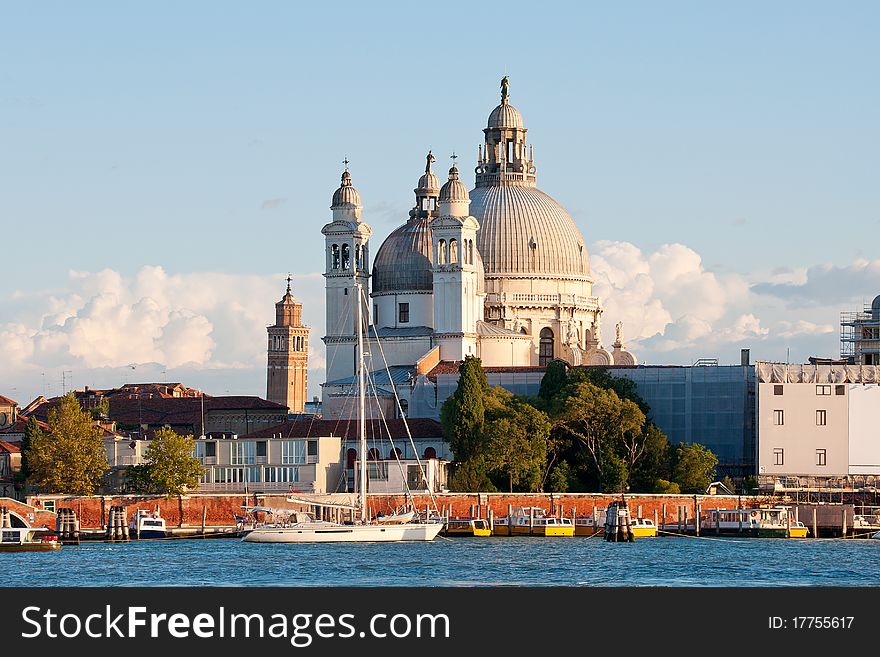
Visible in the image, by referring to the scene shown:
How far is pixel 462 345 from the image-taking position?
98500 mm

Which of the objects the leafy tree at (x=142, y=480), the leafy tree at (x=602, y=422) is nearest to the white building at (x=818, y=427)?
the leafy tree at (x=602, y=422)

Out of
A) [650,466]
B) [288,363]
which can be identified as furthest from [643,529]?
[288,363]

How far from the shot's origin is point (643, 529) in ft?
→ 254

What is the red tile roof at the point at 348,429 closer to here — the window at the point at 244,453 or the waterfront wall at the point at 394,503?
the window at the point at 244,453

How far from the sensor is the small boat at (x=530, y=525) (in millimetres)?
78312

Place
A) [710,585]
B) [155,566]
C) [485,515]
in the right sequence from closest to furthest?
[710,585] → [155,566] → [485,515]

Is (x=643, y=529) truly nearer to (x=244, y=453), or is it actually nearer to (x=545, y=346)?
(x=244, y=453)

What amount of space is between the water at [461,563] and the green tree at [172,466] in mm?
5035

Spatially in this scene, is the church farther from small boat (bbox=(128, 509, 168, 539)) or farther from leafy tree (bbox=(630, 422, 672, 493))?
small boat (bbox=(128, 509, 168, 539))

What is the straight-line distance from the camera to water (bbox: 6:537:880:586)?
182ft
